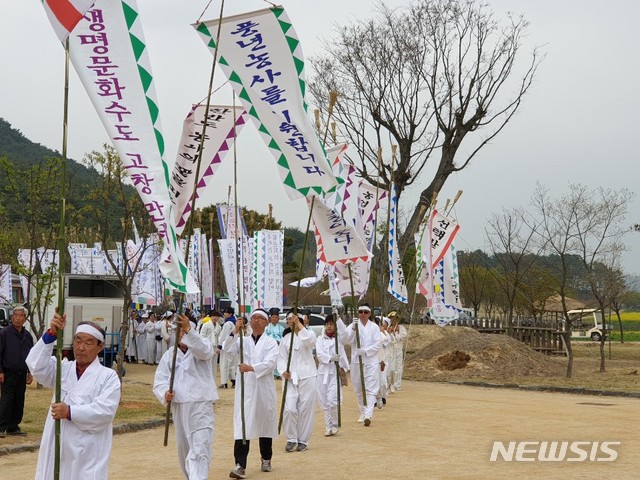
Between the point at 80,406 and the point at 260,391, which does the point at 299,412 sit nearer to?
the point at 260,391

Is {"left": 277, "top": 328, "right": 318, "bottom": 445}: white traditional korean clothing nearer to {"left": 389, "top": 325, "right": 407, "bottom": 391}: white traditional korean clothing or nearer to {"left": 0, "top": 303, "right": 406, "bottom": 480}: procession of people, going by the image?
{"left": 0, "top": 303, "right": 406, "bottom": 480}: procession of people

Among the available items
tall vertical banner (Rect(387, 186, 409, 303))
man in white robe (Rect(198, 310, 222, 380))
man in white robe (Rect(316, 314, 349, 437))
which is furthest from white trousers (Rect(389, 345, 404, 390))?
man in white robe (Rect(316, 314, 349, 437))

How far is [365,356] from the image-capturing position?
16.7 meters

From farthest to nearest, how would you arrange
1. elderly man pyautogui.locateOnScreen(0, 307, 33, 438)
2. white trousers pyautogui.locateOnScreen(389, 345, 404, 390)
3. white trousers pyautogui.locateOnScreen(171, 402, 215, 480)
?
1. white trousers pyautogui.locateOnScreen(389, 345, 404, 390)
2. elderly man pyautogui.locateOnScreen(0, 307, 33, 438)
3. white trousers pyautogui.locateOnScreen(171, 402, 215, 480)

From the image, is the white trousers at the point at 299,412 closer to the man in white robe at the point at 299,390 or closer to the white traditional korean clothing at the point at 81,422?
the man in white robe at the point at 299,390

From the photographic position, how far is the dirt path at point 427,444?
1080 cm

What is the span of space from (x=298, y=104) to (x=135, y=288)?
2225cm

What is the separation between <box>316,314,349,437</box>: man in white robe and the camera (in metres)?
14.6

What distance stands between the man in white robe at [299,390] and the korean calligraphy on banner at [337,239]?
1.96 m

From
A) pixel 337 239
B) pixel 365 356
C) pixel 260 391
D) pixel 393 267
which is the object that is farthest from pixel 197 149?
pixel 393 267

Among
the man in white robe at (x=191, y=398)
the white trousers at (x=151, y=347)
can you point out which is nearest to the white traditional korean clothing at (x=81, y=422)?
the man in white robe at (x=191, y=398)

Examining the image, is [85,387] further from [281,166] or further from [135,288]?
[135,288]

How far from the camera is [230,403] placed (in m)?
20.2

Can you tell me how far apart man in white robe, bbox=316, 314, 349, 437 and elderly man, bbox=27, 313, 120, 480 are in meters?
7.81
